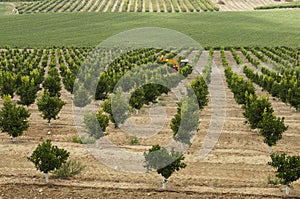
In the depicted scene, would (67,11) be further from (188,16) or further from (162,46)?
(162,46)

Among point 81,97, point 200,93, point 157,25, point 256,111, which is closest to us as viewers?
point 256,111

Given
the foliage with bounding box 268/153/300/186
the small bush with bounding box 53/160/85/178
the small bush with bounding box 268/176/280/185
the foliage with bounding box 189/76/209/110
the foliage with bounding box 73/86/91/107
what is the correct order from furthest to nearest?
the foliage with bounding box 189/76/209/110
the foliage with bounding box 73/86/91/107
the small bush with bounding box 53/160/85/178
the small bush with bounding box 268/176/280/185
the foliage with bounding box 268/153/300/186

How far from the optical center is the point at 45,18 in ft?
379

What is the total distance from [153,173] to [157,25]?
8892 cm

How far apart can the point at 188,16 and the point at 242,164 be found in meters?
102

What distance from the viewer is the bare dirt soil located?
15.3m

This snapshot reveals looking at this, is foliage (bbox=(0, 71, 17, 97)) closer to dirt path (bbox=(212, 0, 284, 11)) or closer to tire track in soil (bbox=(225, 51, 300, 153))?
tire track in soil (bbox=(225, 51, 300, 153))

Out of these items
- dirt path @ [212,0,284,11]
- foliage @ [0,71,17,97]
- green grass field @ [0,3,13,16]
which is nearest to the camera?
foliage @ [0,71,17,97]

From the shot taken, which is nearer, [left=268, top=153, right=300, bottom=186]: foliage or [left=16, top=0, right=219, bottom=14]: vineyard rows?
[left=268, top=153, right=300, bottom=186]: foliage

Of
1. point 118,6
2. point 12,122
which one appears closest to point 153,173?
point 12,122

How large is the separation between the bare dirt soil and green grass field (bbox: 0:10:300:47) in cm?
6259

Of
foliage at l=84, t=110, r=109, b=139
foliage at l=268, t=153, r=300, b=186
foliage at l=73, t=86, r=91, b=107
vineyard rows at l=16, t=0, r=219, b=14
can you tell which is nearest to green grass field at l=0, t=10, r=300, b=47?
vineyard rows at l=16, t=0, r=219, b=14

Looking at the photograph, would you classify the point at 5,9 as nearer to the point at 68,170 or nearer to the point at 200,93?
the point at 200,93

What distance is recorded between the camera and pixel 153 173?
17500 mm
